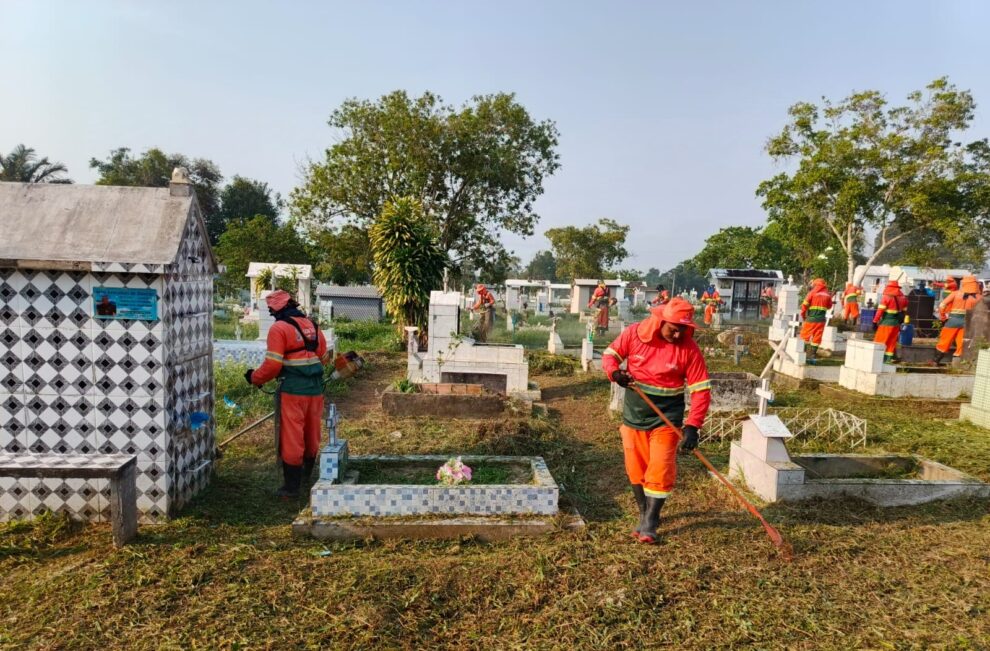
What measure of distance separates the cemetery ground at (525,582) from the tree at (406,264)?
9.02m

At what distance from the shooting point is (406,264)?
14.5 metres

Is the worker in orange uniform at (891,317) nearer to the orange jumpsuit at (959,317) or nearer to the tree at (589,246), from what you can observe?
the orange jumpsuit at (959,317)

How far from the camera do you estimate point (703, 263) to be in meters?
47.6

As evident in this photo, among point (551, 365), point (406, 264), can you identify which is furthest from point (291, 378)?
point (406, 264)

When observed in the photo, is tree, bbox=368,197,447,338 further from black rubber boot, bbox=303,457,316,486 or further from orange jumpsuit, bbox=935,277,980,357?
orange jumpsuit, bbox=935,277,980,357

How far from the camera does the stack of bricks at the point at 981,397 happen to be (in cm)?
886

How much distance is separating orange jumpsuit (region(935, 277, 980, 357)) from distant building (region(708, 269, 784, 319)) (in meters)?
23.0

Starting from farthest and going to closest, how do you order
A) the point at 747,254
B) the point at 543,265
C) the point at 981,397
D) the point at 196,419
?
the point at 543,265 → the point at 747,254 → the point at 981,397 → the point at 196,419

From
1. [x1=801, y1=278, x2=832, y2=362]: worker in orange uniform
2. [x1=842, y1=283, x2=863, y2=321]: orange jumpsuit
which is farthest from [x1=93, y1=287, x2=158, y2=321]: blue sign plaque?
[x1=842, y1=283, x2=863, y2=321]: orange jumpsuit

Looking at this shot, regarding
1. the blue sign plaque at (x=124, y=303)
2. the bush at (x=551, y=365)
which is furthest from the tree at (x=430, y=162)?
the blue sign plaque at (x=124, y=303)

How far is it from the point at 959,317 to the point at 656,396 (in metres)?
12.6

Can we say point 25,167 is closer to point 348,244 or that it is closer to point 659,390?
point 348,244

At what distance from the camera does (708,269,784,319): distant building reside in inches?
1438

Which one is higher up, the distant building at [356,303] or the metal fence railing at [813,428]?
the distant building at [356,303]
